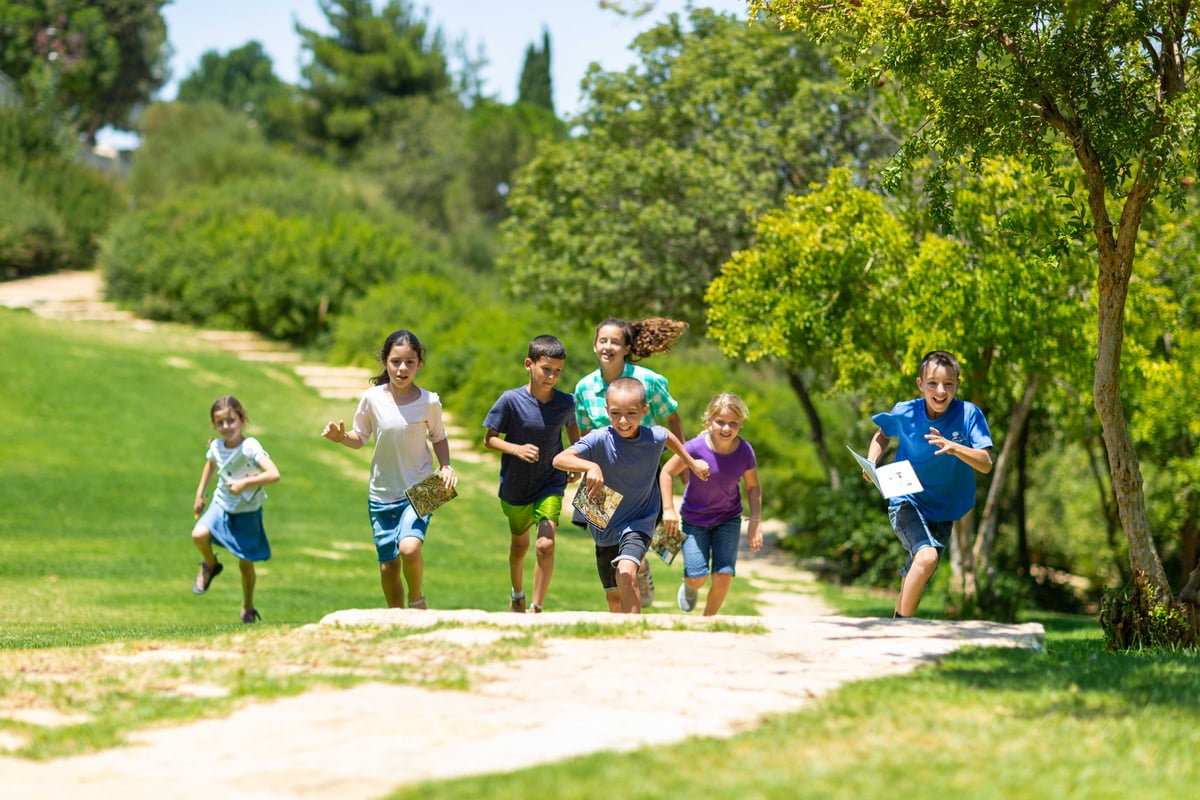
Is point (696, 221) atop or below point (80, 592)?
atop

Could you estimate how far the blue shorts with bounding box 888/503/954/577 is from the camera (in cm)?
775

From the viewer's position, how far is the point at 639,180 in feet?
67.1

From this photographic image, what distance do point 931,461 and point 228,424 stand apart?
5325 millimetres

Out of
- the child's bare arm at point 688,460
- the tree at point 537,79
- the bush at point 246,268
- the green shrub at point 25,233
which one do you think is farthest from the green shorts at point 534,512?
the tree at point 537,79

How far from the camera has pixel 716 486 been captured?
8367 millimetres

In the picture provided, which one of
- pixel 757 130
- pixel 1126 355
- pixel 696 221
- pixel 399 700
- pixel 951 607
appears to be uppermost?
pixel 757 130

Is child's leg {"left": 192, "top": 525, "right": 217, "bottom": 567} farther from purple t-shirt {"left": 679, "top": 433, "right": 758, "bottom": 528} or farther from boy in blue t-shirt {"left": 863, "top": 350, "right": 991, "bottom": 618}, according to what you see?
boy in blue t-shirt {"left": 863, "top": 350, "right": 991, "bottom": 618}

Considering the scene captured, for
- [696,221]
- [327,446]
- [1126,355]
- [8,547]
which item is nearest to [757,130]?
[696,221]

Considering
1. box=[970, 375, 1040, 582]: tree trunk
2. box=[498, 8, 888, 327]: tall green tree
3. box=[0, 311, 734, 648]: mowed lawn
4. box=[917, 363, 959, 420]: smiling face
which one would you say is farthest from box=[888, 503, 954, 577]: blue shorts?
box=[498, 8, 888, 327]: tall green tree

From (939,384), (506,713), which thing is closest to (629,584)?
(939,384)

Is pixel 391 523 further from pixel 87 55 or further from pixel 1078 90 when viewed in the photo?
pixel 87 55

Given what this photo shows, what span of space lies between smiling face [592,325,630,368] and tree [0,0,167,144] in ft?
148

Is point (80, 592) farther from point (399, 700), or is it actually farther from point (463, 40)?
point (463, 40)

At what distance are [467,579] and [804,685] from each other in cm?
1114
